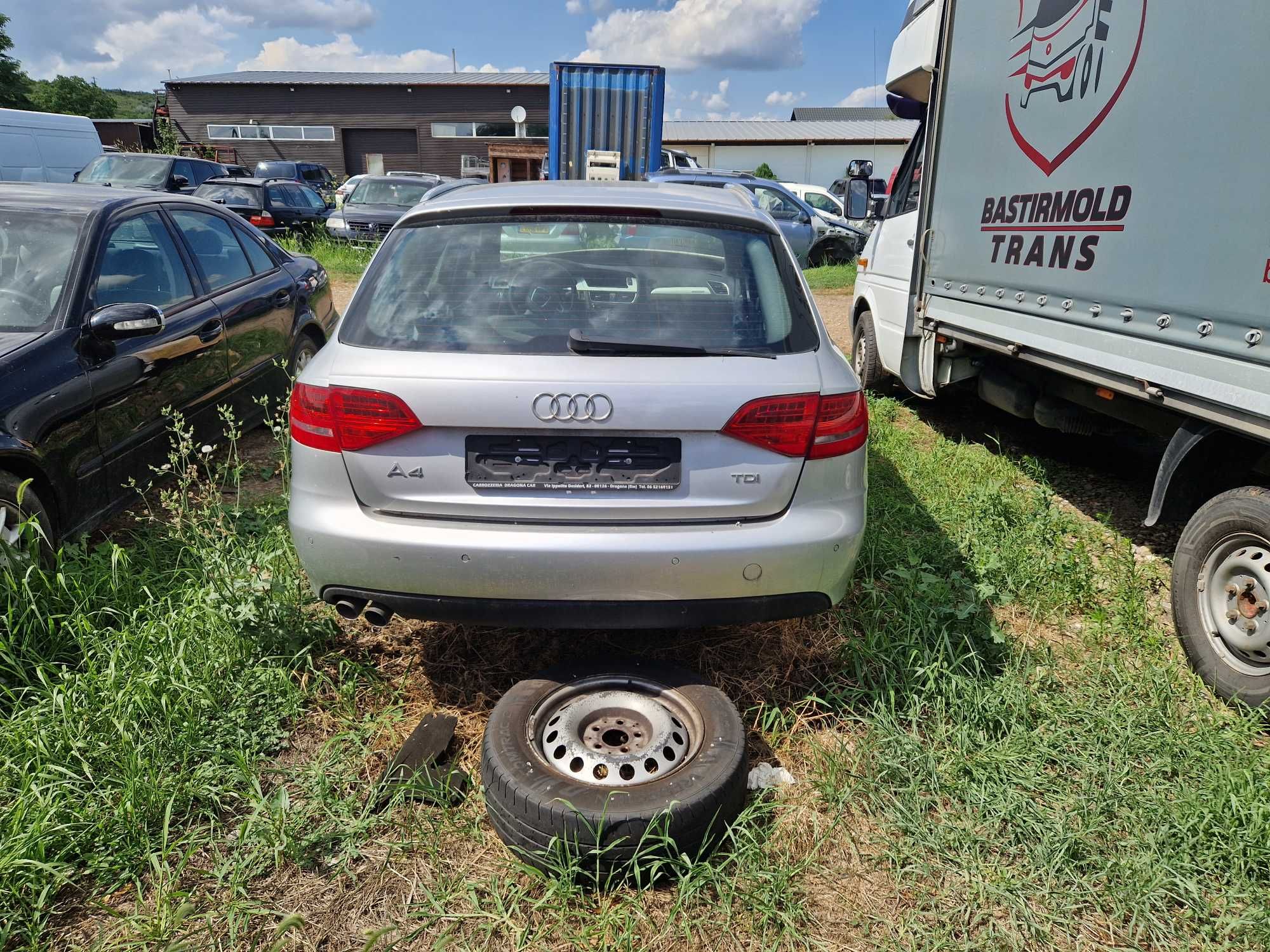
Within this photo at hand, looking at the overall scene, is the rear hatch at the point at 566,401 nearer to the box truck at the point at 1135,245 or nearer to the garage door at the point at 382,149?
the box truck at the point at 1135,245

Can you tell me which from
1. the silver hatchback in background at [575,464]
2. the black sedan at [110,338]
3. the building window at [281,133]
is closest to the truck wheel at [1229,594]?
the silver hatchback in background at [575,464]

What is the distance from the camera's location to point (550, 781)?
229 cm

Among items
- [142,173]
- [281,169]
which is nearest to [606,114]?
[142,173]

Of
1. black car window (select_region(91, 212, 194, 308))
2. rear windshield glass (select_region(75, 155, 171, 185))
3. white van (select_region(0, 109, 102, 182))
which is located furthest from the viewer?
white van (select_region(0, 109, 102, 182))

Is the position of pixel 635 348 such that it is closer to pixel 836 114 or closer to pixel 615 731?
pixel 615 731

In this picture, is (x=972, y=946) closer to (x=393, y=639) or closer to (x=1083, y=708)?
(x=1083, y=708)

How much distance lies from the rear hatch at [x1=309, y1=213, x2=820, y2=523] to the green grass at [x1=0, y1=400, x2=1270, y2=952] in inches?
35.3

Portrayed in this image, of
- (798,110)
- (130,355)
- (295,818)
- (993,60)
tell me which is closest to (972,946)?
(295,818)

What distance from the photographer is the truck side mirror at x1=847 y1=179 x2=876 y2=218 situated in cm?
682

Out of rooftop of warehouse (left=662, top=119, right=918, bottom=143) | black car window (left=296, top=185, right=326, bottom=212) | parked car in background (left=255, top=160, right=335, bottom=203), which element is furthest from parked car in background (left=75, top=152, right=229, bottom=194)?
rooftop of warehouse (left=662, top=119, right=918, bottom=143)

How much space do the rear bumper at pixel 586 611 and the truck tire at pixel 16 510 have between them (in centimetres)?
158

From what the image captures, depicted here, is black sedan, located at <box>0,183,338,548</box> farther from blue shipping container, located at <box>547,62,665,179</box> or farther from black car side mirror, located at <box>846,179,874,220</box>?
blue shipping container, located at <box>547,62,665,179</box>

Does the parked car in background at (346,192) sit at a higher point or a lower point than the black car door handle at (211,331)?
higher

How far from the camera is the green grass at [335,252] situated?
46.3ft
